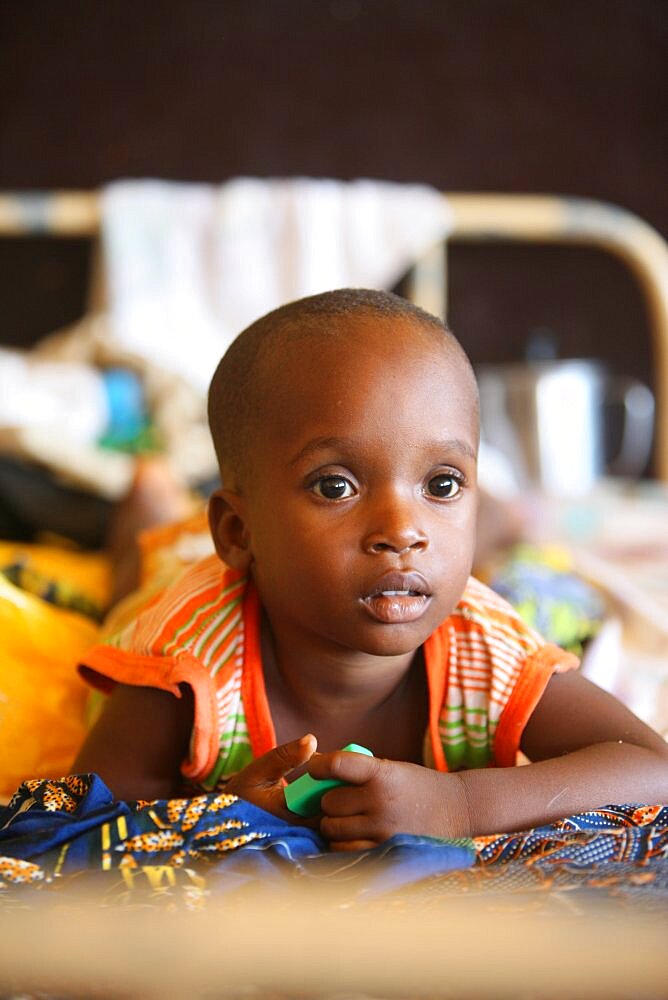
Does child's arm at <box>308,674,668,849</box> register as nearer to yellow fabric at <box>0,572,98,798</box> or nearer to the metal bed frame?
yellow fabric at <box>0,572,98,798</box>

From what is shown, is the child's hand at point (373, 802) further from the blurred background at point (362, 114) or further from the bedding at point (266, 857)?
the blurred background at point (362, 114)

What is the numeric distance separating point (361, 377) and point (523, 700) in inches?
11.1

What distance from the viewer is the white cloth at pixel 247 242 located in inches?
90.4

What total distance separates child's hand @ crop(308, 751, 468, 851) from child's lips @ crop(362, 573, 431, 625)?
0.10m

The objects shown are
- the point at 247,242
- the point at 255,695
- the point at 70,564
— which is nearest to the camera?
the point at 255,695

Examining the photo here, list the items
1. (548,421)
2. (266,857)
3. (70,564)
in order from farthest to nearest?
1. (548,421)
2. (70,564)
3. (266,857)

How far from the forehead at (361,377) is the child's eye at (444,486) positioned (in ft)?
0.13

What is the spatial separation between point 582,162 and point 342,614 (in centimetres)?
208

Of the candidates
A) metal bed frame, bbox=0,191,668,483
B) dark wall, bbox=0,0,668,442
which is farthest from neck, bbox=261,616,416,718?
dark wall, bbox=0,0,668,442

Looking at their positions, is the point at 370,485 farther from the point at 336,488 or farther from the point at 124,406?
the point at 124,406

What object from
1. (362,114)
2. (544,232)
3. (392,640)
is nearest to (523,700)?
(392,640)

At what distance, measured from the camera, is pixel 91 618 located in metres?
1.31

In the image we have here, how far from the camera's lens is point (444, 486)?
2.66 ft

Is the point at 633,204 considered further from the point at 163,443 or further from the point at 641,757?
the point at 641,757
